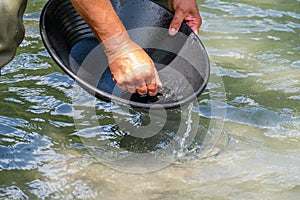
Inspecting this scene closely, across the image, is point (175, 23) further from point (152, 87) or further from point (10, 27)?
point (10, 27)

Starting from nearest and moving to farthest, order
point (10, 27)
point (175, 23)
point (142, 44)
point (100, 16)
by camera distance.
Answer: point (100, 16)
point (10, 27)
point (175, 23)
point (142, 44)

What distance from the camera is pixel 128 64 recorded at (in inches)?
119

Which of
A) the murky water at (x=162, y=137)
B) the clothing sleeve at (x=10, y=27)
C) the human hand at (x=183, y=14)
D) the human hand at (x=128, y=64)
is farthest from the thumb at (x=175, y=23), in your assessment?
the clothing sleeve at (x=10, y=27)

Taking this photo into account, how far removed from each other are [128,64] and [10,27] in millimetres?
619

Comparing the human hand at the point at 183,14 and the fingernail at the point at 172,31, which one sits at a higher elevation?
the human hand at the point at 183,14

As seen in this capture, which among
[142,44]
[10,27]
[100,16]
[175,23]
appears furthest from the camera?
[142,44]

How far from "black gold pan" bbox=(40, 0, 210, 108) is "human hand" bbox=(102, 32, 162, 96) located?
32 cm

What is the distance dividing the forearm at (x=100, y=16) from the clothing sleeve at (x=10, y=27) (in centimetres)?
32

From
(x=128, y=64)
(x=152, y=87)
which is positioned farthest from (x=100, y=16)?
(x=152, y=87)

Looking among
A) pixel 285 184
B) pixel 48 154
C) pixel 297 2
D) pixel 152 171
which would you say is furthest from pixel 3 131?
pixel 297 2

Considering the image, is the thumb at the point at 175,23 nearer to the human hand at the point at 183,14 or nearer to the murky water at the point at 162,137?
the human hand at the point at 183,14

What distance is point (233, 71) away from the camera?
4523 mm

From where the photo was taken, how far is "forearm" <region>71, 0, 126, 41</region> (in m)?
2.92

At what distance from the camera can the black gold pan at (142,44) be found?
348 cm
